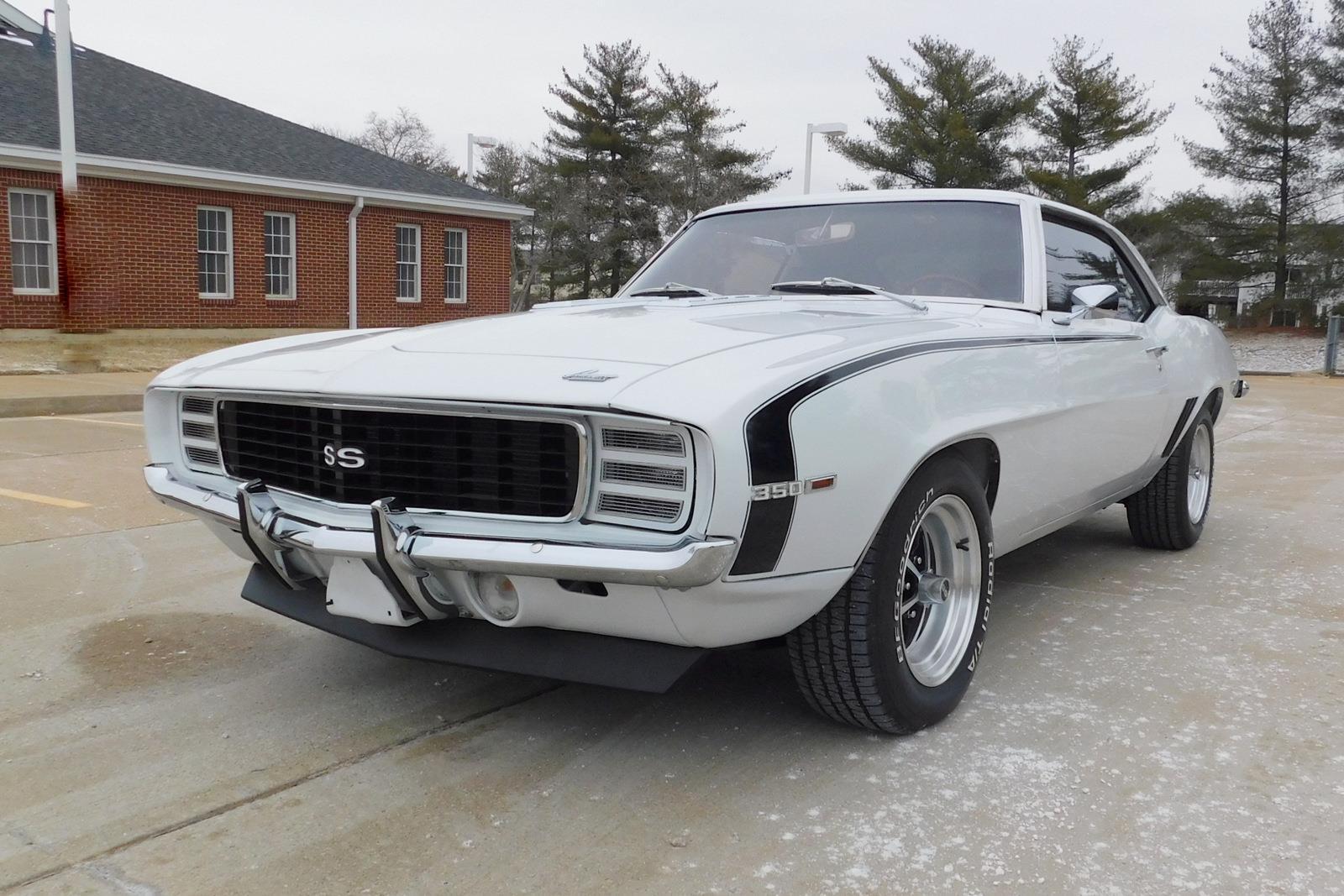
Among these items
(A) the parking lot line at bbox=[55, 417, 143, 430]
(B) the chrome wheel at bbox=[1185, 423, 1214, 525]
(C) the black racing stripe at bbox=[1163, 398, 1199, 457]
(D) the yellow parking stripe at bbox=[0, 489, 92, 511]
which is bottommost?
(D) the yellow parking stripe at bbox=[0, 489, 92, 511]

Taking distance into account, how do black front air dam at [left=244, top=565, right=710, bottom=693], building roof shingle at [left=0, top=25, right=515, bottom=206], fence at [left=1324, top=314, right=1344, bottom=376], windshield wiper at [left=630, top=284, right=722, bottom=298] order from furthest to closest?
fence at [left=1324, top=314, right=1344, bottom=376], building roof shingle at [left=0, top=25, right=515, bottom=206], windshield wiper at [left=630, top=284, right=722, bottom=298], black front air dam at [left=244, top=565, right=710, bottom=693]

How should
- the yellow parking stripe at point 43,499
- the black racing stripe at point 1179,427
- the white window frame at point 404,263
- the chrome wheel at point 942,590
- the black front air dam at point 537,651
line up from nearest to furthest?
the black front air dam at point 537,651 < the chrome wheel at point 942,590 < the black racing stripe at point 1179,427 < the yellow parking stripe at point 43,499 < the white window frame at point 404,263

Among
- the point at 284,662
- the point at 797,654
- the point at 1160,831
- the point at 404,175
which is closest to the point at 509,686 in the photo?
the point at 284,662

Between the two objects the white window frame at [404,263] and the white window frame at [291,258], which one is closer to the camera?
the white window frame at [291,258]

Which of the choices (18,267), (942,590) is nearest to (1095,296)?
(942,590)

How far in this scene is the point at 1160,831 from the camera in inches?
96.4

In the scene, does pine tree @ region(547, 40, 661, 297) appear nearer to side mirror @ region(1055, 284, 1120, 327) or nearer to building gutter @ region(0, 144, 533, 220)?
building gutter @ region(0, 144, 533, 220)

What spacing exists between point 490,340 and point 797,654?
110cm

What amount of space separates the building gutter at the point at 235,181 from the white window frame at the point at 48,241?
0.43 meters

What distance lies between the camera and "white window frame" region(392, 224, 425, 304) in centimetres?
2184

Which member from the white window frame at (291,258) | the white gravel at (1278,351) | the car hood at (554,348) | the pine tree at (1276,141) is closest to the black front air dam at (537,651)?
the car hood at (554,348)

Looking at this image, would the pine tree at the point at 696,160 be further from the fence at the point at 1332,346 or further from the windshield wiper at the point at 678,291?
the windshield wiper at the point at 678,291

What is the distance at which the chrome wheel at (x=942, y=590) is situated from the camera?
308 centimetres

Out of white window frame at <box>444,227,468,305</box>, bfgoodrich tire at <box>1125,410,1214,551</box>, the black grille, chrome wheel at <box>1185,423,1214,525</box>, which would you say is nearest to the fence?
white window frame at <box>444,227,468,305</box>
